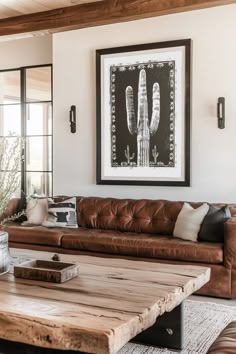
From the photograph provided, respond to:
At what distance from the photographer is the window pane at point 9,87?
6.27 metres


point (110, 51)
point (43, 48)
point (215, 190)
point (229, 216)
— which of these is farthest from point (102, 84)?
point (229, 216)

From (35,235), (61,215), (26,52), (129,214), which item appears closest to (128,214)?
(129,214)

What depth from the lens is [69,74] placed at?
5438mm

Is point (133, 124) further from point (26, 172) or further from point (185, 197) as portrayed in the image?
point (26, 172)

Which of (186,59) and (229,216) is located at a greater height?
(186,59)

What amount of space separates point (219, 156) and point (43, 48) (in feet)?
9.74

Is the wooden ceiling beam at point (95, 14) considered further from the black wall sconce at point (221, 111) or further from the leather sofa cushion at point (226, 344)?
the leather sofa cushion at point (226, 344)

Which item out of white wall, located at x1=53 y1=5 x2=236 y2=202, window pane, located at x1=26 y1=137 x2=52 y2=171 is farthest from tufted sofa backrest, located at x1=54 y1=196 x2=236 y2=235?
window pane, located at x1=26 y1=137 x2=52 y2=171

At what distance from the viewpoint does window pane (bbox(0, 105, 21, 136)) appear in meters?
6.28

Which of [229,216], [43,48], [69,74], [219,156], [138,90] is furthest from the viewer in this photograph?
[43,48]

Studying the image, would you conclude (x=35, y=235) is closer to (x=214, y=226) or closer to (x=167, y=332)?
(x=214, y=226)

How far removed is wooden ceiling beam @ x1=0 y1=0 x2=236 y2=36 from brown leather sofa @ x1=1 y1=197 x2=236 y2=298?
1.96 meters

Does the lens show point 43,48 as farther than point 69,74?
Yes

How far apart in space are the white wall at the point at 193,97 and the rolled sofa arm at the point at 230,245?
0.97m
